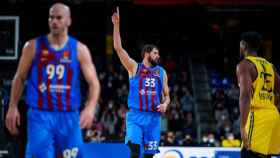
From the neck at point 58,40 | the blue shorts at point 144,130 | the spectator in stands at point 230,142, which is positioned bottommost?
the spectator in stands at point 230,142


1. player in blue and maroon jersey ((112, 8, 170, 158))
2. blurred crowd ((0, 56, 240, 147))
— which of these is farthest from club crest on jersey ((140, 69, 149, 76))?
blurred crowd ((0, 56, 240, 147))

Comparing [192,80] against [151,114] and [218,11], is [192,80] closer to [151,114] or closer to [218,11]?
[218,11]

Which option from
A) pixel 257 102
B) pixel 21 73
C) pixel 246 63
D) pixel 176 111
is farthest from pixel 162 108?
pixel 176 111

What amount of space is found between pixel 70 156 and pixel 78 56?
1.01m

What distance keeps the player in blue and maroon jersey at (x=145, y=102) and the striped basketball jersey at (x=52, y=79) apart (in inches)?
133

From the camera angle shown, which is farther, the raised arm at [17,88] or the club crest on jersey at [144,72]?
the club crest on jersey at [144,72]

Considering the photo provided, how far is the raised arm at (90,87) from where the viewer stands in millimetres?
6746

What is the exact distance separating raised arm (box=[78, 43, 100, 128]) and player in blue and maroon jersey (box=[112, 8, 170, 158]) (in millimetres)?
3315

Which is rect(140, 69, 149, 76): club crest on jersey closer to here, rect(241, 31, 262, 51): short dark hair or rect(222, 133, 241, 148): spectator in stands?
rect(241, 31, 262, 51): short dark hair

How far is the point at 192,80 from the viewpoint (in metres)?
22.1

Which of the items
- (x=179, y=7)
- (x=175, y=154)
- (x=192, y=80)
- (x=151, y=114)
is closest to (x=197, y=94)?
(x=192, y=80)

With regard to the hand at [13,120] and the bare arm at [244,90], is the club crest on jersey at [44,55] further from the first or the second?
the bare arm at [244,90]

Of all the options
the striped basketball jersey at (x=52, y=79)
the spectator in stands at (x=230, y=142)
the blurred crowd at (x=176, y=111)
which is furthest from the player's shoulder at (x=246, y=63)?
the spectator in stands at (x=230, y=142)

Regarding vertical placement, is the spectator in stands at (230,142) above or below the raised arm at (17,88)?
below
